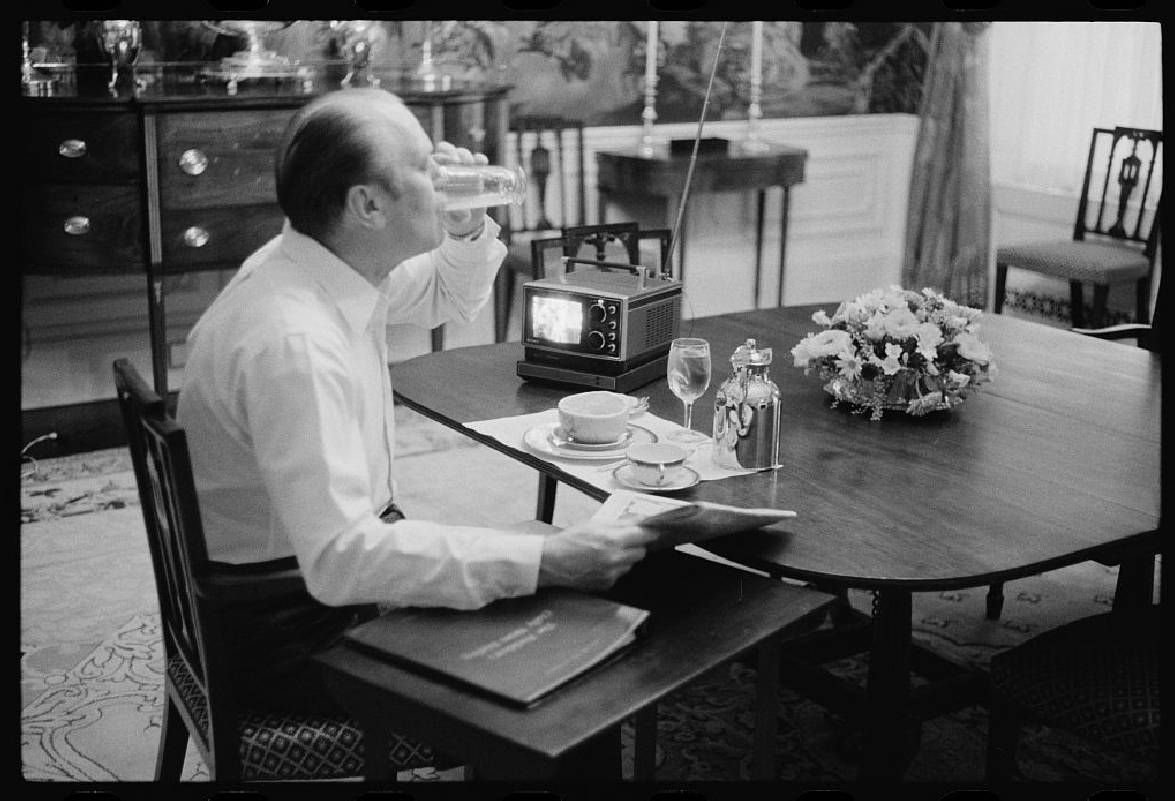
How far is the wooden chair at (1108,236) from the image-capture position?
→ 522 cm

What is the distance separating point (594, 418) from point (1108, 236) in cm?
406

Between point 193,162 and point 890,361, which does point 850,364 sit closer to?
point 890,361

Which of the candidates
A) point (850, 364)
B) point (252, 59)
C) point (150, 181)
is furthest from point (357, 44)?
point (850, 364)

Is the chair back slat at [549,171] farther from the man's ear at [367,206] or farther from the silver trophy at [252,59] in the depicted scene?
the man's ear at [367,206]

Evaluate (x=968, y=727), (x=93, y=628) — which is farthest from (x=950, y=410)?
(x=93, y=628)

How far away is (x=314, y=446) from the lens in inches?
68.1

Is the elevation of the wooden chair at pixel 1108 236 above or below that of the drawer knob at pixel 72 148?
below

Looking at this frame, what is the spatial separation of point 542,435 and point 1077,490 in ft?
2.98

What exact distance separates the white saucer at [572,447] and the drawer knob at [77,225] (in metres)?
2.33

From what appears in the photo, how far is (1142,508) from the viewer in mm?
2125

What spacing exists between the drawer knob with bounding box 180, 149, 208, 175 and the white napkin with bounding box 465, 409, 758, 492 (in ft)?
7.01

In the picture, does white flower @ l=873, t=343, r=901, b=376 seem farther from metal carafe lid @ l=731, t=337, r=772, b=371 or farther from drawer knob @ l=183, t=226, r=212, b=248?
drawer knob @ l=183, t=226, r=212, b=248

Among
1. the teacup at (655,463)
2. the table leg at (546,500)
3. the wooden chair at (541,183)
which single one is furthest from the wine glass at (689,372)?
the wooden chair at (541,183)

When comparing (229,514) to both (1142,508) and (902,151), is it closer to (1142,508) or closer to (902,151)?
(1142,508)
